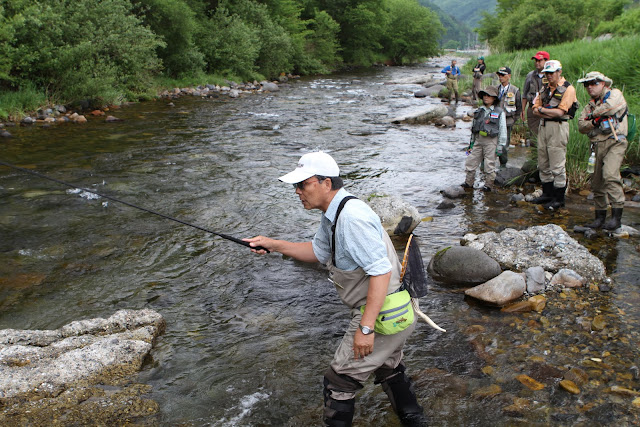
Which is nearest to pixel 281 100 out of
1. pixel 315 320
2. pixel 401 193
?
pixel 401 193

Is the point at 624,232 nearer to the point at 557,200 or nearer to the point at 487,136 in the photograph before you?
the point at 557,200

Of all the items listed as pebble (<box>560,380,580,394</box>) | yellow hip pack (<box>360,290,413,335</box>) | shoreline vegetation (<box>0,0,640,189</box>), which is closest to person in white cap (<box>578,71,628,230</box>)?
shoreline vegetation (<box>0,0,640,189</box>)

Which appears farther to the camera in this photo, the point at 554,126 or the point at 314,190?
the point at 554,126

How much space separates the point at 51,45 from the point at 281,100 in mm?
9577

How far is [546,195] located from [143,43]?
18.0m

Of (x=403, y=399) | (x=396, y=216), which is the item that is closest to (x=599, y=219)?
(x=396, y=216)

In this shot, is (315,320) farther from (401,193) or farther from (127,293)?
(401,193)

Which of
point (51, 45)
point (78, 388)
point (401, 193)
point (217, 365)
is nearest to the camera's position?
point (78, 388)

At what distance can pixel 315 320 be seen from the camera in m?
5.48

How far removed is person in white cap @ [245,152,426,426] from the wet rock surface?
1.59 meters

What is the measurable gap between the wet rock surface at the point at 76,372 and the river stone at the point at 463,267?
334cm

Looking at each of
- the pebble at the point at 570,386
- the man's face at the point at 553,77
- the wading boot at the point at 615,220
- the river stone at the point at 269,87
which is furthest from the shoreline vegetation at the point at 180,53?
the pebble at the point at 570,386

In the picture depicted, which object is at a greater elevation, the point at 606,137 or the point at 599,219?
the point at 606,137

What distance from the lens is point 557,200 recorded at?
8727mm
